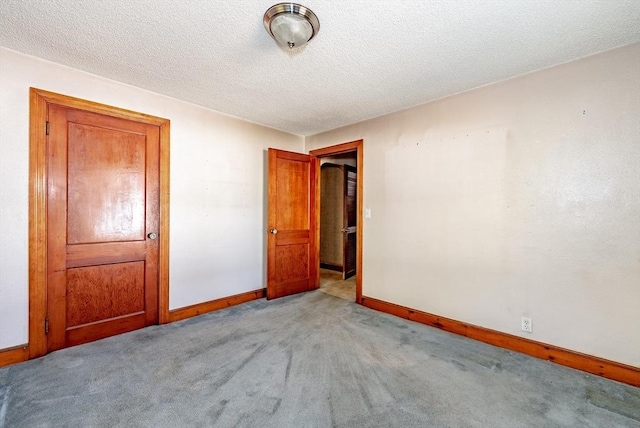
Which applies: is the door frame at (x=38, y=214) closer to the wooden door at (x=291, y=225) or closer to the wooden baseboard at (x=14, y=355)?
the wooden baseboard at (x=14, y=355)

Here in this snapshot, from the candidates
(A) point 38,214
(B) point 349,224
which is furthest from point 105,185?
(B) point 349,224

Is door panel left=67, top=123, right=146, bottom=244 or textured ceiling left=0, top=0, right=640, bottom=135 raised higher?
textured ceiling left=0, top=0, right=640, bottom=135

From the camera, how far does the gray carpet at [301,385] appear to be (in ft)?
5.11

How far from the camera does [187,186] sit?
307cm

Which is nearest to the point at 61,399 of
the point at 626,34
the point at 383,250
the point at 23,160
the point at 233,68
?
the point at 23,160

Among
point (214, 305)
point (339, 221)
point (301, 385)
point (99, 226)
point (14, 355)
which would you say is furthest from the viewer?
point (339, 221)

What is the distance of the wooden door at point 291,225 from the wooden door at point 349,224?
0.77 m

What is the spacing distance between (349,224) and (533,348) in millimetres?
3099

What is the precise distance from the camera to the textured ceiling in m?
1.61

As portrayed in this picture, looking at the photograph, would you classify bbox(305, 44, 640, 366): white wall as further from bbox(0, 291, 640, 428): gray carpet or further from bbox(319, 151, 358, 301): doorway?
bbox(319, 151, 358, 301): doorway

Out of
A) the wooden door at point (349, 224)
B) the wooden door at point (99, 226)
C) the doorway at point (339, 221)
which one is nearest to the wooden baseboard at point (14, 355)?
the wooden door at point (99, 226)

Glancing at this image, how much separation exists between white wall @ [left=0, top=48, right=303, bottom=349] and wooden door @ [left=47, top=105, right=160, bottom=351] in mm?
169

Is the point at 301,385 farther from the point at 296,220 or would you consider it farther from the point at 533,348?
the point at 296,220

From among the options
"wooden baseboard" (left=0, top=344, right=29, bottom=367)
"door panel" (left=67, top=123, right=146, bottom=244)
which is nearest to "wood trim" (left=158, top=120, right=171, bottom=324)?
"door panel" (left=67, top=123, right=146, bottom=244)
